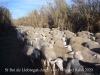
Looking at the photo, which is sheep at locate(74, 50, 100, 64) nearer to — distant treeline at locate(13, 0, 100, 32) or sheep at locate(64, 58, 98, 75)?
sheep at locate(64, 58, 98, 75)

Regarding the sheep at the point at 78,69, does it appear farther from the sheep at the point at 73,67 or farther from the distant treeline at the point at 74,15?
the distant treeline at the point at 74,15

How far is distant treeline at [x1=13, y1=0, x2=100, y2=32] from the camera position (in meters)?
12.1

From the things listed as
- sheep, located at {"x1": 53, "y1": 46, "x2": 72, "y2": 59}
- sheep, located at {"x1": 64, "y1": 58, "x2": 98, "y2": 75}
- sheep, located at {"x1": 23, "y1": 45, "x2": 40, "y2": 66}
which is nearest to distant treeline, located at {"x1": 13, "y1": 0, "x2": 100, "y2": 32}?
sheep, located at {"x1": 53, "y1": 46, "x2": 72, "y2": 59}

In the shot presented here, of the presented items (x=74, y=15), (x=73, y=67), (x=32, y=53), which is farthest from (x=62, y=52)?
(x=74, y=15)

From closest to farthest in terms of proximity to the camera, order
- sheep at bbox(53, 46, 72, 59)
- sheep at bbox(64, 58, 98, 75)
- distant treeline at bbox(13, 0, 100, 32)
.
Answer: sheep at bbox(64, 58, 98, 75) < sheep at bbox(53, 46, 72, 59) < distant treeline at bbox(13, 0, 100, 32)

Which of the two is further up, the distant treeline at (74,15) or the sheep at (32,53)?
the distant treeline at (74,15)

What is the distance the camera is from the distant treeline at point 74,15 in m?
12.1

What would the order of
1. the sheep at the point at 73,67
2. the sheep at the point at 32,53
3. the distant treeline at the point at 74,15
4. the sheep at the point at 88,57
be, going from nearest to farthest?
the sheep at the point at 73,67, the sheep at the point at 88,57, the sheep at the point at 32,53, the distant treeline at the point at 74,15

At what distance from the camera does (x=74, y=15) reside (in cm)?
1402

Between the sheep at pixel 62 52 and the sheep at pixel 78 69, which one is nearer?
the sheep at pixel 78 69

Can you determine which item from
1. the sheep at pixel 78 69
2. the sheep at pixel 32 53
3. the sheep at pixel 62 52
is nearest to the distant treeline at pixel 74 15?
the sheep at pixel 62 52

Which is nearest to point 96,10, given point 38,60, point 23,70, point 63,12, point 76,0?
point 76,0

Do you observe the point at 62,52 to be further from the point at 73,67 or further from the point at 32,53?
the point at 73,67

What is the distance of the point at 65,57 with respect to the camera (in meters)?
5.56
